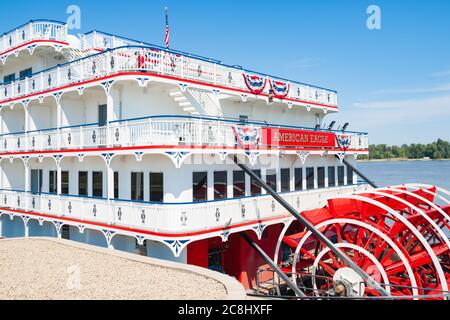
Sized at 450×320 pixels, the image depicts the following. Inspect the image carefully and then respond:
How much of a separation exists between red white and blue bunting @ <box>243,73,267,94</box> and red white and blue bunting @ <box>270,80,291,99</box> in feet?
2.41

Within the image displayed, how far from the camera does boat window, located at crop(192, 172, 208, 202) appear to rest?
13922mm

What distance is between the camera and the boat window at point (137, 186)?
558 inches

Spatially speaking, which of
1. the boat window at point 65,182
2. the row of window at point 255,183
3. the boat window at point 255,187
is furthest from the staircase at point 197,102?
the boat window at point 65,182

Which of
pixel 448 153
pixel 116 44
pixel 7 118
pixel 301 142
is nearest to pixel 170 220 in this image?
pixel 301 142

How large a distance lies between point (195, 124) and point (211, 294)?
19.7 feet

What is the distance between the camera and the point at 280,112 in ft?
68.2

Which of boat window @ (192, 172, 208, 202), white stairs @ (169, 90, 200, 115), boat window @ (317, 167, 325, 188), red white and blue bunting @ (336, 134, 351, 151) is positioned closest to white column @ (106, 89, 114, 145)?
white stairs @ (169, 90, 200, 115)

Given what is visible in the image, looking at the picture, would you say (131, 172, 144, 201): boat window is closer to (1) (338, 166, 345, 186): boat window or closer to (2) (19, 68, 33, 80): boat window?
(2) (19, 68, 33, 80): boat window

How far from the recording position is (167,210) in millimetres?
12008

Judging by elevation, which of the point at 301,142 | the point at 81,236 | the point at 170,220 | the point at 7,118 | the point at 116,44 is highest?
the point at 116,44

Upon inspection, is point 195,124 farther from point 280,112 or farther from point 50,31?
point 50,31

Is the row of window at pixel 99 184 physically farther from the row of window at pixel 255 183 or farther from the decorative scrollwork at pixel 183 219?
the decorative scrollwork at pixel 183 219
